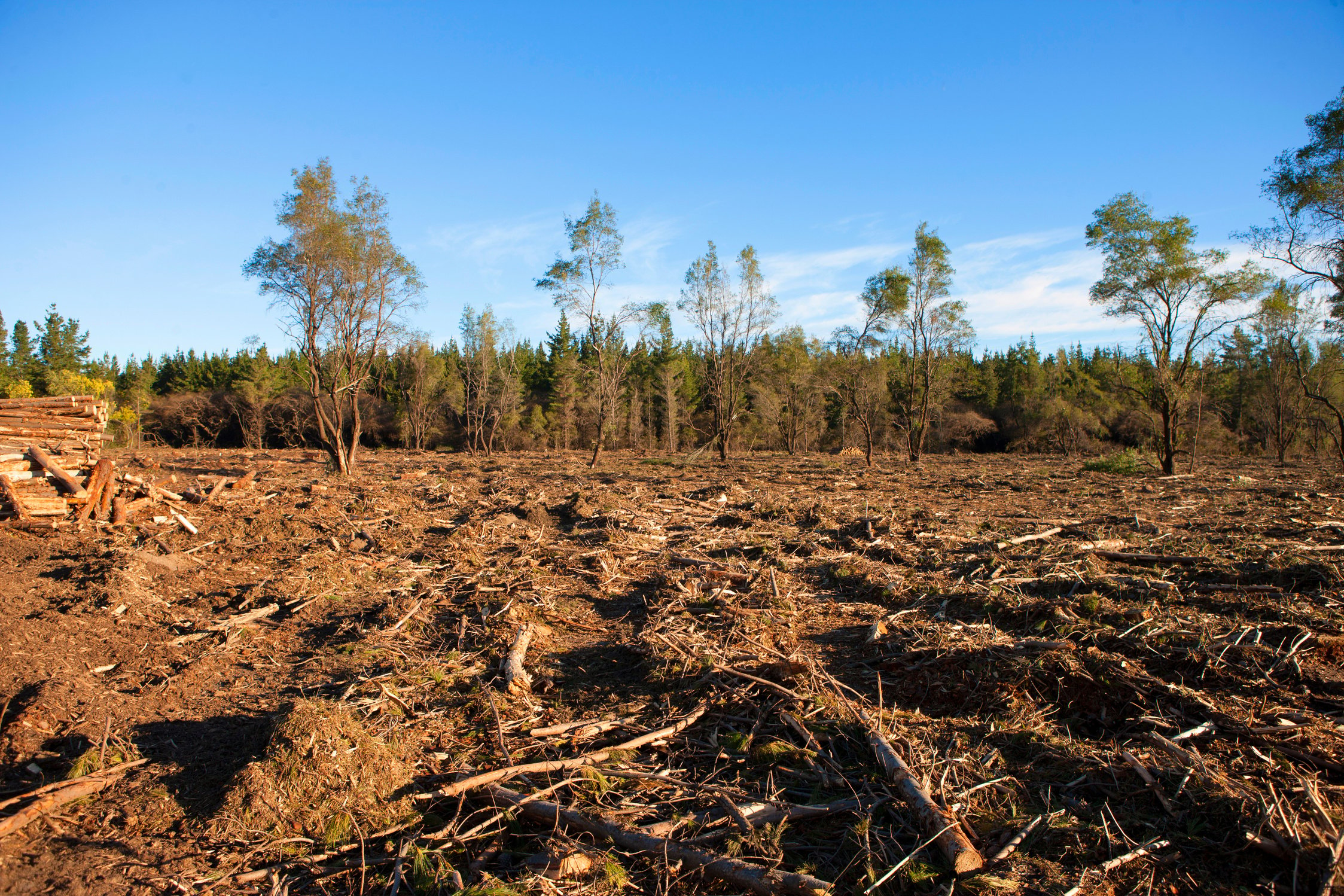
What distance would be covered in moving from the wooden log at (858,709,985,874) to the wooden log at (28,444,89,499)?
1223 cm

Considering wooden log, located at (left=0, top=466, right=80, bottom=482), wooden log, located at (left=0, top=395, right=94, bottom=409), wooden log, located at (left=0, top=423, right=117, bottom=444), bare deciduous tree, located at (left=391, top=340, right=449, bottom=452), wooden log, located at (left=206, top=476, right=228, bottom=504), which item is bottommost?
wooden log, located at (left=206, top=476, right=228, bottom=504)

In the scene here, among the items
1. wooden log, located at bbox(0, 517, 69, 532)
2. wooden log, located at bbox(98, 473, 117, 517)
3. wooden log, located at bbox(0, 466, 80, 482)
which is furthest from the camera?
wooden log, located at bbox(98, 473, 117, 517)

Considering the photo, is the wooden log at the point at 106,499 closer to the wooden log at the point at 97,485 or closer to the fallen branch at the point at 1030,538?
the wooden log at the point at 97,485

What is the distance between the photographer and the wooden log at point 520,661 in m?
5.07

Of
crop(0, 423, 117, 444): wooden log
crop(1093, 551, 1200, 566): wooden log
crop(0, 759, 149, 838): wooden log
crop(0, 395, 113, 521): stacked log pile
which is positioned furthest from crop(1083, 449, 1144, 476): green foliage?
crop(0, 423, 117, 444): wooden log

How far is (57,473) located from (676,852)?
12.2 meters

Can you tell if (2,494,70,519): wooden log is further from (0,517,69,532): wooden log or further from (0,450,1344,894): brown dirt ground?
(0,450,1344,894): brown dirt ground

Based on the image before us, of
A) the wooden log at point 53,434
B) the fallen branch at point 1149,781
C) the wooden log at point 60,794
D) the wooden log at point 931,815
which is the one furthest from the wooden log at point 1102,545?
the wooden log at point 53,434

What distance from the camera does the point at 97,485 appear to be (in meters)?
9.98

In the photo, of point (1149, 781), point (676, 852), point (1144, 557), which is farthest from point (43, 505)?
point (1144, 557)

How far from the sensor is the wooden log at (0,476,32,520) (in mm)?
9008

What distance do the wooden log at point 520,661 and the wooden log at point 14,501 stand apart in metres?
8.37

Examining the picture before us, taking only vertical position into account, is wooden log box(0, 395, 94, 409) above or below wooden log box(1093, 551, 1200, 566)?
above

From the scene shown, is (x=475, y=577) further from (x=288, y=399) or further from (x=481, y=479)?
(x=288, y=399)
